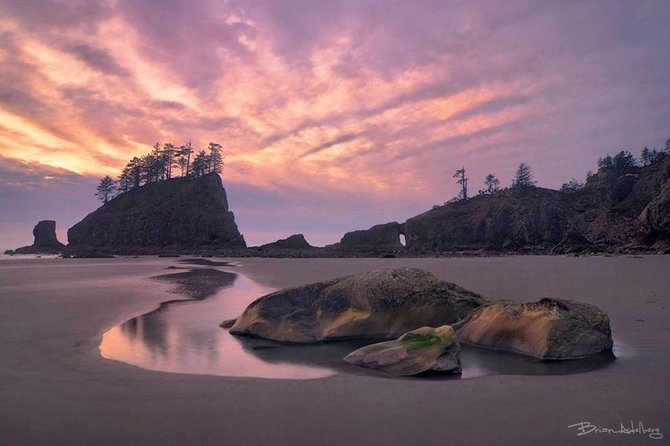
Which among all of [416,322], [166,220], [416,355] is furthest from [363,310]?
[166,220]

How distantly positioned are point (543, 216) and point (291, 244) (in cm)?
3828

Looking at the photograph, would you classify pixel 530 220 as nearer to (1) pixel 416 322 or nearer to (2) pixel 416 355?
(1) pixel 416 322

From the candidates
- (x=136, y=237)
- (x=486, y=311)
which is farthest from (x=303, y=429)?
(x=136, y=237)

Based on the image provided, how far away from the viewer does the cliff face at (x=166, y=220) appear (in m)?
75.5

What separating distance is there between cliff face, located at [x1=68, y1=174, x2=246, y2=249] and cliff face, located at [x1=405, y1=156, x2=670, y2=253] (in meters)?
35.7

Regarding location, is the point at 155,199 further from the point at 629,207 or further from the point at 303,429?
the point at 303,429

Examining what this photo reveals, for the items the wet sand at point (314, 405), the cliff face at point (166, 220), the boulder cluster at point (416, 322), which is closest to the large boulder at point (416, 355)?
the boulder cluster at point (416, 322)

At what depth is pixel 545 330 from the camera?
20.8 ft

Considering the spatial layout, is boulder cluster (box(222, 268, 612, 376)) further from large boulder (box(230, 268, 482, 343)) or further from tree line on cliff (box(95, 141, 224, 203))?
tree line on cliff (box(95, 141, 224, 203))

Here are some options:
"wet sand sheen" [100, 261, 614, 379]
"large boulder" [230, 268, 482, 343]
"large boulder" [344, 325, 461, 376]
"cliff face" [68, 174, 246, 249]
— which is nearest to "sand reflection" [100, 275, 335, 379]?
"wet sand sheen" [100, 261, 614, 379]

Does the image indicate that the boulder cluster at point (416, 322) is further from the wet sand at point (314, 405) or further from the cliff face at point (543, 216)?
the cliff face at point (543, 216)

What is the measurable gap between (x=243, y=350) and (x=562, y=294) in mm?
8884

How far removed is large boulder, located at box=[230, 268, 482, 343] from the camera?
795 cm

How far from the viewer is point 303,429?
3570 mm
